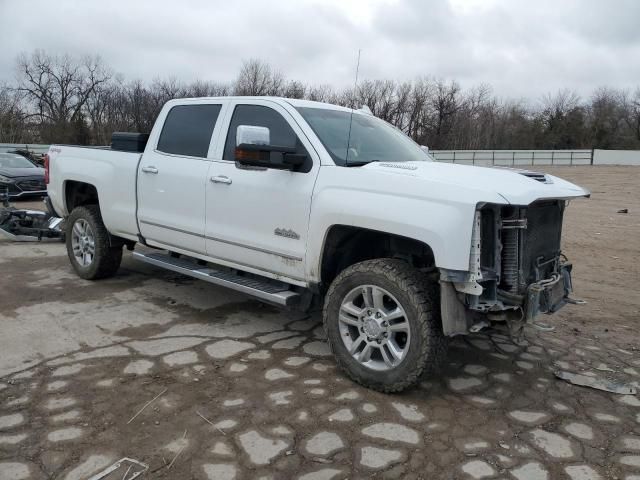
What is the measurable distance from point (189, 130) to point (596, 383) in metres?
4.11

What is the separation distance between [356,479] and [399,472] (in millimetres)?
244

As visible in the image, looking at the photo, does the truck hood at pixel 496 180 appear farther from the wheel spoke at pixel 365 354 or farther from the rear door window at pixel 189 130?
the rear door window at pixel 189 130

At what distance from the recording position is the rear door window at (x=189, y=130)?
202 inches

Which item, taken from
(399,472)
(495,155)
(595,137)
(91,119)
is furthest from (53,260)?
(595,137)

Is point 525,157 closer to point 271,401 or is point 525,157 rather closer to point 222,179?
point 222,179

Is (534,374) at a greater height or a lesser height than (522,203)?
lesser

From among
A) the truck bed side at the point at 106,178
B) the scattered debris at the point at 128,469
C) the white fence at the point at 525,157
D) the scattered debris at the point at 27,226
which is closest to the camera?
the scattered debris at the point at 128,469

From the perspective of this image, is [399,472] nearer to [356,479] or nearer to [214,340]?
[356,479]

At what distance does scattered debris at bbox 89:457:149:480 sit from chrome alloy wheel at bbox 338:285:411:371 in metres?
1.59

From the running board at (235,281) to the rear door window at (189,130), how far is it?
1066mm

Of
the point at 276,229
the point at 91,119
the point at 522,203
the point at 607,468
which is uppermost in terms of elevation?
the point at 91,119

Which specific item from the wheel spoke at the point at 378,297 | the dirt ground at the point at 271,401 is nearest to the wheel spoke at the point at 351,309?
the wheel spoke at the point at 378,297

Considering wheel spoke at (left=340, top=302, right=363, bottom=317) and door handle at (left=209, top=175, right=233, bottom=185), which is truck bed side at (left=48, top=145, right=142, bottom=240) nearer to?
door handle at (left=209, top=175, right=233, bottom=185)

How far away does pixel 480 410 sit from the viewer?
3629 mm
